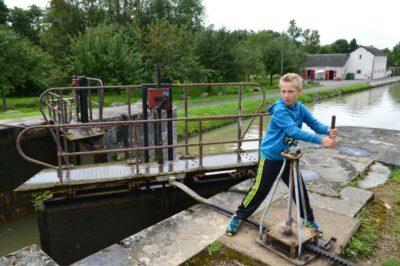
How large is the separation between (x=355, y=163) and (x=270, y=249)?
3581 millimetres

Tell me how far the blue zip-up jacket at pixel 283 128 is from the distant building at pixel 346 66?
54.3m

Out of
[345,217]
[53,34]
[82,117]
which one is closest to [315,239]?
[345,217]

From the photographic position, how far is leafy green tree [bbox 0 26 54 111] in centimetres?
1633

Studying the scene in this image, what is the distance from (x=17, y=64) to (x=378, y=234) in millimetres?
18356

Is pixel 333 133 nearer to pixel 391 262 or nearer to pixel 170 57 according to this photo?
pixel 391 262

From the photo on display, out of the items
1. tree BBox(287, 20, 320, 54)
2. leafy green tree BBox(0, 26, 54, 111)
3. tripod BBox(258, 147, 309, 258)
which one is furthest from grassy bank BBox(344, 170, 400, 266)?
tree BBox(287, 20, 320, 54)

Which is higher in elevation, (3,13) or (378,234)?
(3,13)

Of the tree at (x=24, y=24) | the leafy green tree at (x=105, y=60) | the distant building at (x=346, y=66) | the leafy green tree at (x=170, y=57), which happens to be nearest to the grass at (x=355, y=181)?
the leafy green tree at (x=105, y=60)

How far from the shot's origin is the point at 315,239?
3000mm

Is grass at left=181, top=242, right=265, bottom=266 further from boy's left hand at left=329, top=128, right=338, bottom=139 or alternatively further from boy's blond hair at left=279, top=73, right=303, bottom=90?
boy's blond hair at left=279, top=73, right=303, bottom=90

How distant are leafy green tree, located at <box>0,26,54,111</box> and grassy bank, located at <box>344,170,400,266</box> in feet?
56.7

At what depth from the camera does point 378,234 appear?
11.4ft

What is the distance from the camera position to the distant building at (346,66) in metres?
55.8

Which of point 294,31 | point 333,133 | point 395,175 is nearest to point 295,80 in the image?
point 333,133
